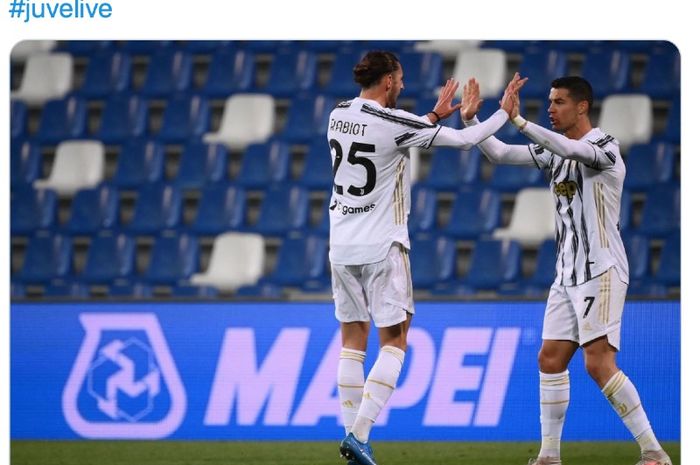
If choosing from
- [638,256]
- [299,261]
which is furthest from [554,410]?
[299,261]

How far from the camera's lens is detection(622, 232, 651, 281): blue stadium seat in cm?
841

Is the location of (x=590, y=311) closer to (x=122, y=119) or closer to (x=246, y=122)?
(x=246, y=122)

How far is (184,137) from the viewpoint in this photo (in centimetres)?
1020

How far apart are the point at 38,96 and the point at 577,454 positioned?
6771mm

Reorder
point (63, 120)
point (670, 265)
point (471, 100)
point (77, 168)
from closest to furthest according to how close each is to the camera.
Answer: point (471, 100), point (670, 265), point (77, 168), point (63, 120)

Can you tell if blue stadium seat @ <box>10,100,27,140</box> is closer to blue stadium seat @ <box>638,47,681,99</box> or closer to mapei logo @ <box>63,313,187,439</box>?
mapei logo @ <box>63,313,187,439</box>

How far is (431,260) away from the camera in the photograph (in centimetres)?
856

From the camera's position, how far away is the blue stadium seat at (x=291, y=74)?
33.9ft

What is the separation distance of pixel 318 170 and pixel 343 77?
1.03 metres

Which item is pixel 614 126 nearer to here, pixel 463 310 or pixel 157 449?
pixel 463 310

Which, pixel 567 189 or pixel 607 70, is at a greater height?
pixel 607 70

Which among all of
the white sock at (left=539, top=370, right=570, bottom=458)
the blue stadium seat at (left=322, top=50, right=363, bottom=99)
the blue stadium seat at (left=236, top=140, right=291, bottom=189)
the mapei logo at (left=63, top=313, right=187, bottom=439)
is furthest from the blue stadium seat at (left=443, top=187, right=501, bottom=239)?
the white sock at (left=539, top=370, right=570, bottom=458)

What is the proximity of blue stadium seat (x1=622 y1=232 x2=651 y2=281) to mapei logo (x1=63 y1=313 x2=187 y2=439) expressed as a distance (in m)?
3.57

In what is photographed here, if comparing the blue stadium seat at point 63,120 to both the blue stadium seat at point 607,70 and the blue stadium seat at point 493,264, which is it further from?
the blue stadium seat at point 607,70
